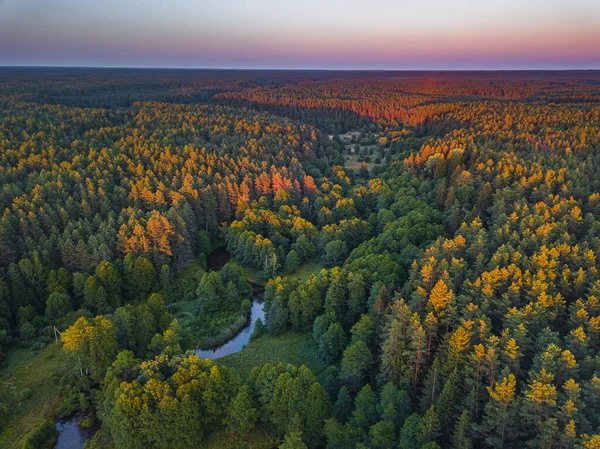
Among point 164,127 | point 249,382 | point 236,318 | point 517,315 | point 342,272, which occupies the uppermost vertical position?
point 164,127

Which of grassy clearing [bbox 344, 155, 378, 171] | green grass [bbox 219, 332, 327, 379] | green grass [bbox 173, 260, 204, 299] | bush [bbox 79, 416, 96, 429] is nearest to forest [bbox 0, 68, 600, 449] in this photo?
bush [bbox 79, 416, 96, 429]

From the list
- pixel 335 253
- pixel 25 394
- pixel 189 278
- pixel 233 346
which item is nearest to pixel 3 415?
pixel 25 394

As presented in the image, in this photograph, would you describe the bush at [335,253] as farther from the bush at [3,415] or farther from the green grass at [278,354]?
the bush at [3,415]

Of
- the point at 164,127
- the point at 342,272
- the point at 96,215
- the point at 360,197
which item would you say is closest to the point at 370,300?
the point at 342,272

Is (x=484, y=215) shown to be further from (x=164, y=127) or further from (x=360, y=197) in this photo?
(x=164, y=127)

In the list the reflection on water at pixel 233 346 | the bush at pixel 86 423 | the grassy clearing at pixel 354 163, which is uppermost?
the grassy clearing at pixel 354 163

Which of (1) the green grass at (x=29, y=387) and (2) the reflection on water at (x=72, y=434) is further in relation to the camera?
(1) the green grass at (x=29, y=387)

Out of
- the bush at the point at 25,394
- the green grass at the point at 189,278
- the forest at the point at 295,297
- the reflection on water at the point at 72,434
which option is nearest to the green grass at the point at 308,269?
the forest at the point at 295,297
